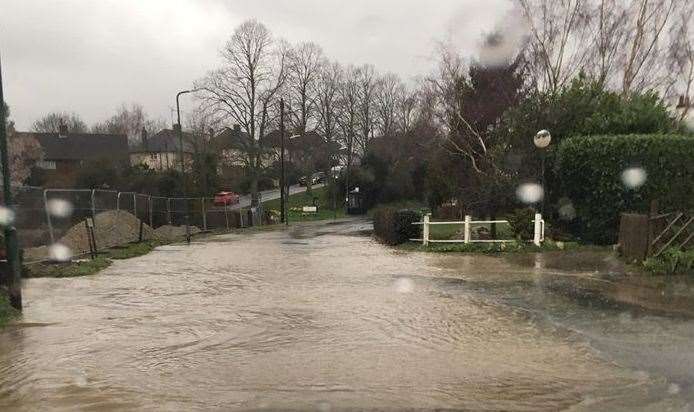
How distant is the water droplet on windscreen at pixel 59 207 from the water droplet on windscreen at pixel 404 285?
10.2 m

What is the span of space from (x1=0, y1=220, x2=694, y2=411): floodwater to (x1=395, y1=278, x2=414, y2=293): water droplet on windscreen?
0.20ft

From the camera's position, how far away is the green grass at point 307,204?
184ft

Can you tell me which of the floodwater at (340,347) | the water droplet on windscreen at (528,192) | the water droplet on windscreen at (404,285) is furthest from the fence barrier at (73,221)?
the water droplet on windscreen at (528,192)

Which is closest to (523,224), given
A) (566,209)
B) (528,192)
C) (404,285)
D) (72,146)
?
(566,209)

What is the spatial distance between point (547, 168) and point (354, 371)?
14043mm

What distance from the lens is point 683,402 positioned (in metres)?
4.65

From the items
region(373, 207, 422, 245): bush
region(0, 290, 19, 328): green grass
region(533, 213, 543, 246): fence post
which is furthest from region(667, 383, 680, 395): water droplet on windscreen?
region(373, 207, 422, 245): bush

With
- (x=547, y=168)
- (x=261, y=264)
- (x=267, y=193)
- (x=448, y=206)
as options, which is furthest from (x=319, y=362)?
(x=267, y=193)

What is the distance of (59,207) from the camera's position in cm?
1644

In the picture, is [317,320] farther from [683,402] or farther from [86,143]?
[86,143]

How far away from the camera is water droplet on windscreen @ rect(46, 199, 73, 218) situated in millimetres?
15578

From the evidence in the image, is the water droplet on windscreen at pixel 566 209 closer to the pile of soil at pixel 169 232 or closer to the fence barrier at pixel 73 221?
the fence barrier at pixel 73 221

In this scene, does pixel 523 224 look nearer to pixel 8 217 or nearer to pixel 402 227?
pixel 402 227

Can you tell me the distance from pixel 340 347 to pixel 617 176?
40.4 ft
